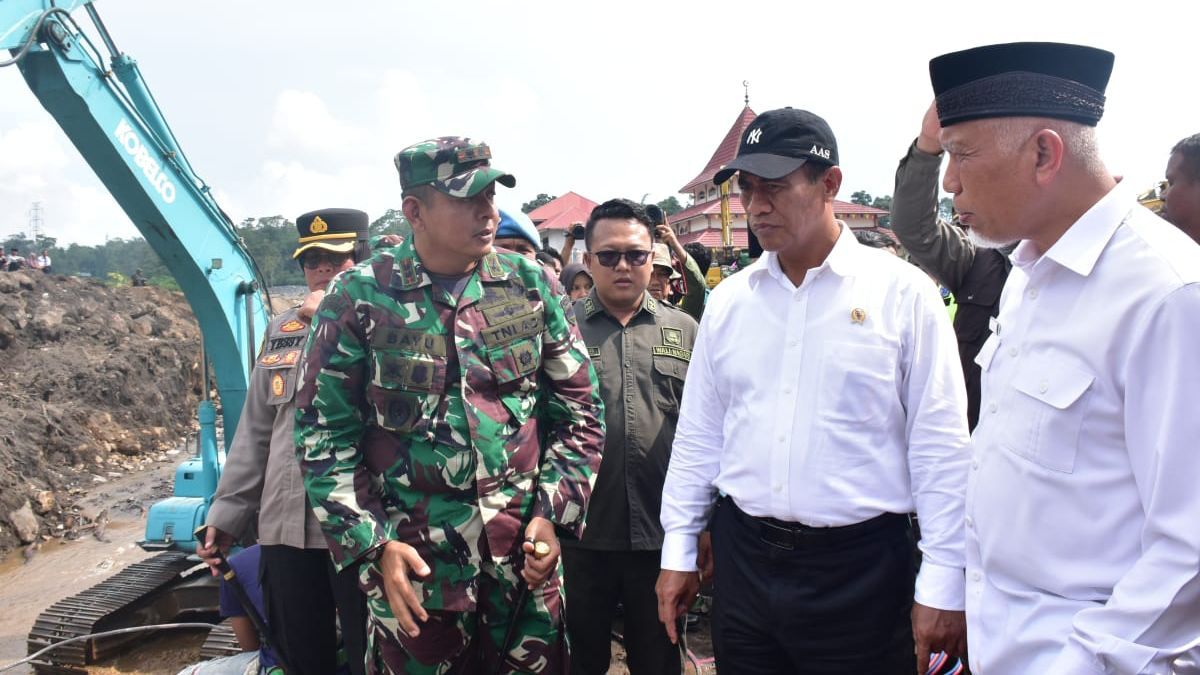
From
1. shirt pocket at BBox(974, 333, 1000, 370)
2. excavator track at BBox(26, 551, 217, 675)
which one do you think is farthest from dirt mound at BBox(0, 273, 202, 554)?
shirt pocket at BBox(974, 333, 1000, 370)

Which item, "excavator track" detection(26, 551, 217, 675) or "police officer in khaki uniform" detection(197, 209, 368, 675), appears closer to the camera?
"police officer in khaki uniform" detection(197, 209, 368, 675)

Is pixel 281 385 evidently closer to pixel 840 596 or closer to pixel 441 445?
pixel 441 445

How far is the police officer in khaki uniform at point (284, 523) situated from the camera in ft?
9.27

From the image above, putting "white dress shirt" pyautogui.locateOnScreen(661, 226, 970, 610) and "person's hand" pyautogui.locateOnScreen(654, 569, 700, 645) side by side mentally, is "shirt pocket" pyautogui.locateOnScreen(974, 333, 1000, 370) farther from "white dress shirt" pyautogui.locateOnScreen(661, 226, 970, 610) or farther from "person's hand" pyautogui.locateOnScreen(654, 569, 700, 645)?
"person's hand" pyautogui.locateOnScreen(654, 569, 700, 645)

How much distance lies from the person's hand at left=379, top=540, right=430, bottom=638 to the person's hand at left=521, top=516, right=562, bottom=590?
278mm

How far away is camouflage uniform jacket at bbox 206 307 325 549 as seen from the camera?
9.33ft

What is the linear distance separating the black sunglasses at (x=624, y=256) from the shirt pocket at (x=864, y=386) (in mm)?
1184

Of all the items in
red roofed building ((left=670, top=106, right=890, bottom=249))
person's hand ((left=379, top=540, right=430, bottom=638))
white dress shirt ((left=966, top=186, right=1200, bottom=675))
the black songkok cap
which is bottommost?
person's hand ((left=379, top=540, right=430, bottom=638))

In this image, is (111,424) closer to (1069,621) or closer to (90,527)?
(90,527)

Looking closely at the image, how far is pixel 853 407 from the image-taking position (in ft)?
6.25

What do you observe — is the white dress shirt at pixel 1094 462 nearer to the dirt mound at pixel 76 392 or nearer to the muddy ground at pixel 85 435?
the muddy ground at pixel 85 435

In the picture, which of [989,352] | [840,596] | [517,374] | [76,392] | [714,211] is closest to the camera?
[989,352]

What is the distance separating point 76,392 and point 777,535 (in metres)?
13.0

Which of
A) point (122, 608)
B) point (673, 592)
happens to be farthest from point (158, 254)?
point (673, 592)
